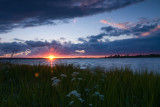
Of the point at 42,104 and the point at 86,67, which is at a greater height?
the point at 86,67

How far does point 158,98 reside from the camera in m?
3.72

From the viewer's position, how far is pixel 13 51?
1043cm

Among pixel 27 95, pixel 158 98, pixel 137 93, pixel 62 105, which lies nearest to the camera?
pixel 62 105

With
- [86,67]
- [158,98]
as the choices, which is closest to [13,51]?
[86,67]

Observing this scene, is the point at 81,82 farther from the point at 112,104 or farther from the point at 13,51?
the point at 13,51

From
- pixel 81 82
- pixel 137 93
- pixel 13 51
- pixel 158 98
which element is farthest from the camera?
pixel 13 51

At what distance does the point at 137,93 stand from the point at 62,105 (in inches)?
93.6

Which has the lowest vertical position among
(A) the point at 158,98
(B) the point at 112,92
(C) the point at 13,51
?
(A) the point at 158,98

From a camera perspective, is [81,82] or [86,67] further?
[86,67]

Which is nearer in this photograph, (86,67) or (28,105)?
(28,105)

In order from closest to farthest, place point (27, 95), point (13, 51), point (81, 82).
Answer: point (27, 95)
point (81, 82)
point (13, 51)

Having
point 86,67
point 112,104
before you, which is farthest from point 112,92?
point 86,67

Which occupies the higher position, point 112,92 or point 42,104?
point 112,92

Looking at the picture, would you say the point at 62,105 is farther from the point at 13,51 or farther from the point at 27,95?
the point at 13,51
